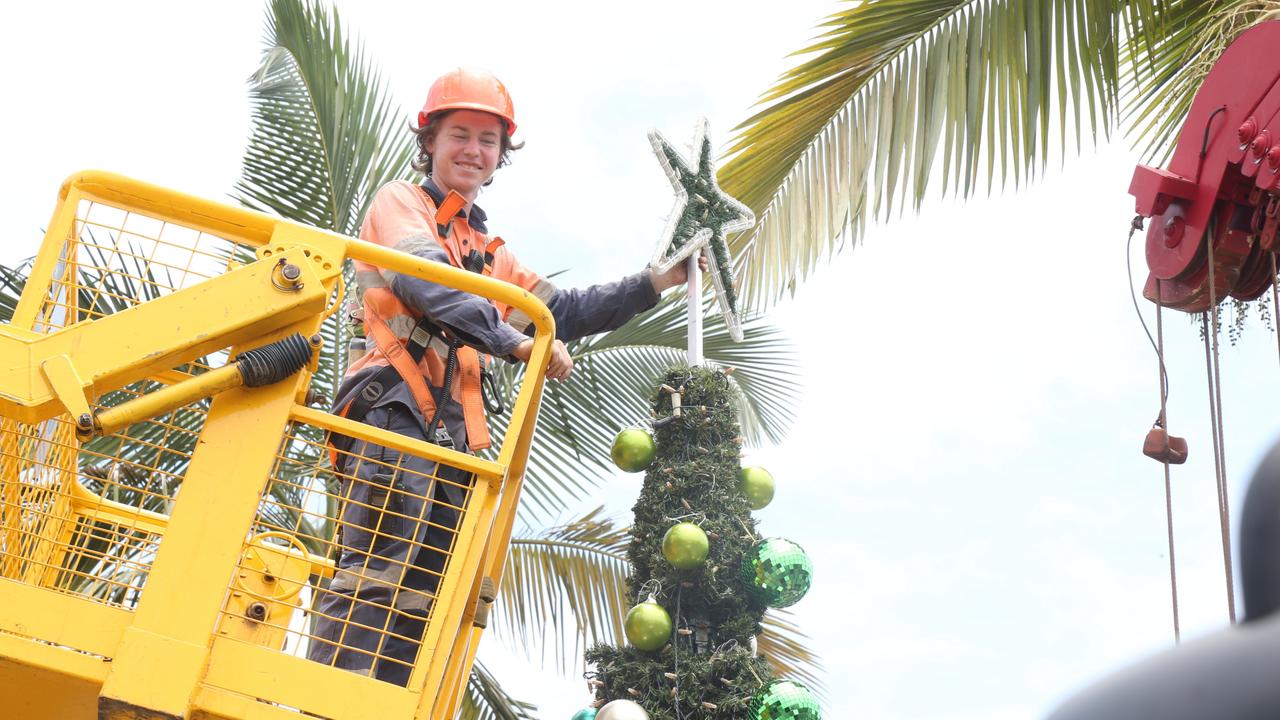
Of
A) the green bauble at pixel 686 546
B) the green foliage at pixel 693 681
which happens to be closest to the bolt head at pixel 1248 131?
the green bauble at pixel 686 546

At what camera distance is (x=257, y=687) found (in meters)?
2.66

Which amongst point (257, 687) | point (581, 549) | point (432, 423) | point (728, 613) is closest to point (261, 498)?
point (257, 687)

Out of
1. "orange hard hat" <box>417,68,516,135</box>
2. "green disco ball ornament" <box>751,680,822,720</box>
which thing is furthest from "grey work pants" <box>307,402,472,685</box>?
"green disco ball ornament" <box>751,680,822,720</box>

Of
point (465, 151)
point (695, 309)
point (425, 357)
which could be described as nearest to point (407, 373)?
point (425, 357)

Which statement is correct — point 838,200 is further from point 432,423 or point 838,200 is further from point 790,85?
point 432,423

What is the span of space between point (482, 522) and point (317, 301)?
0.60 meters

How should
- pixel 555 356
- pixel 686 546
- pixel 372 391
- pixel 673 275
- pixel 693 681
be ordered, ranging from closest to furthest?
pixel 555 356, pixel 372 391, pixel 673 275, pixel 693 681, pixel 686 546

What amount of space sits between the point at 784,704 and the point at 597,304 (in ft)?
5.38

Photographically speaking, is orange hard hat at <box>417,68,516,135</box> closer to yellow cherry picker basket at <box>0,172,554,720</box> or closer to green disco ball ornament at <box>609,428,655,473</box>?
yellow cherry picker basket at <box>0,172,554,720</box>

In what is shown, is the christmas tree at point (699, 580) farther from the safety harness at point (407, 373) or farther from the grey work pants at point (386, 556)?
the safety harness at point (407, 373)

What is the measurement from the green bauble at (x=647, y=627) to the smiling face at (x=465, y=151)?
6.01ft

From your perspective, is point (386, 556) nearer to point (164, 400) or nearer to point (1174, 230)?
point (164, 400)

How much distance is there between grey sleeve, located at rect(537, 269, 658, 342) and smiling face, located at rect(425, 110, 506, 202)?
0.48 meters

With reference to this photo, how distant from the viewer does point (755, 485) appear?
5527 mm
